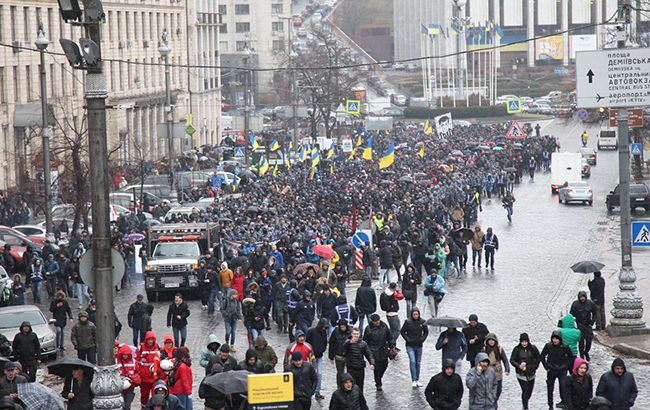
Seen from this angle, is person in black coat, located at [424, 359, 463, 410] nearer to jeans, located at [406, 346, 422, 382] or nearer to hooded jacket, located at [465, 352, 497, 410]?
hooded jacket, located at [465, 352, 497, 410]

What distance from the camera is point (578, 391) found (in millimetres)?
18281

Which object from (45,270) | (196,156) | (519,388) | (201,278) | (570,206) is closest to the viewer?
(519,388)

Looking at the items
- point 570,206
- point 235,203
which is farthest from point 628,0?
point 570,206

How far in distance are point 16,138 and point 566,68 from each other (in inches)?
3653

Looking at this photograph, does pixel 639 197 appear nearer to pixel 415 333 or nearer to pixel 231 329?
pixel 231 329

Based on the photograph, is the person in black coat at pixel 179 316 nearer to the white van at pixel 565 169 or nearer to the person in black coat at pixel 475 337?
the person in black coat at pixel 475 337

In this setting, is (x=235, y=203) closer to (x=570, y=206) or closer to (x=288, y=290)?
(x=570, y=206)

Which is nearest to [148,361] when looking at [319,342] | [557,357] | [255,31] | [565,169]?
[319,342]

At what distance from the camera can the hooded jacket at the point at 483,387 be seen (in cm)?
1848

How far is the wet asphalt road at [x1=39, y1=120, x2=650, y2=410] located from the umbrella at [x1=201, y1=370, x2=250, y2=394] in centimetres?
384

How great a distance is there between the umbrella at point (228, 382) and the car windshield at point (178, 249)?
672 inches

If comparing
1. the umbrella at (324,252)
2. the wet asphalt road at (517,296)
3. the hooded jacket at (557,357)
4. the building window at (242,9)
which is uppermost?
the building window at (242,9)

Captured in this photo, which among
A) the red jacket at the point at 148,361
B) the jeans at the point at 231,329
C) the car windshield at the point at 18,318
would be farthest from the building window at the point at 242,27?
the red jacket at the point at 148,361

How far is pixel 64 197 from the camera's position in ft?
166
